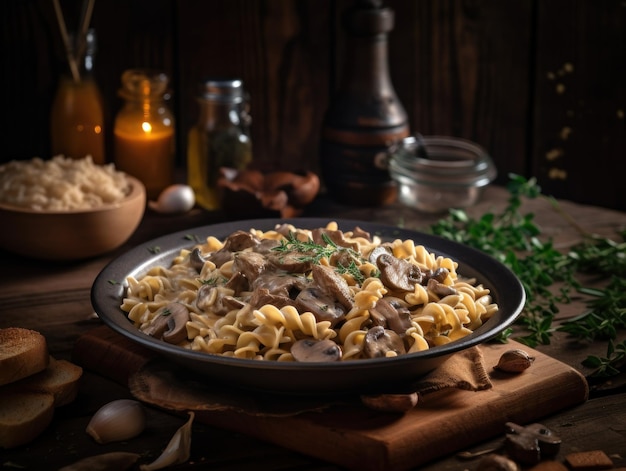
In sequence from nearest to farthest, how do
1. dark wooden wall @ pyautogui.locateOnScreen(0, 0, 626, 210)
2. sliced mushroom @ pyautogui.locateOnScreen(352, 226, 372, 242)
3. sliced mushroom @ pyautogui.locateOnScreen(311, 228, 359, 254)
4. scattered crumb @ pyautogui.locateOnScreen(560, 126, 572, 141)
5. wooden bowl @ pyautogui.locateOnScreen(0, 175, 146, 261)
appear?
sliced mushroom @ pyautogui.locateOnScreen(311, 228, 359, 254) → sliced mushroom @ pyautogui.locateOnScreen(352, 226, 372, 242) → wooden bowl @ pyautogui.locateOnScreen(0, 175, 146, 261) → dark wooden wall @ pyautogui.locateOnScreen(0, 0, 626, 210) → scattered crumb @ pyautogui.locateOnScreen(560, 126, 572, 141)

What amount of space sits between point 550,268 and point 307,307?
1.50 metres

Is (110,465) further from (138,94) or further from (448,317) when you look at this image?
(138,94)

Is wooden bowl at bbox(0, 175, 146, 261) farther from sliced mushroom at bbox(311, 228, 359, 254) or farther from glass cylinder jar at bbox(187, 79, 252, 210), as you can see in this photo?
sliced mushroom at bbox(311, 228, 359, 254)

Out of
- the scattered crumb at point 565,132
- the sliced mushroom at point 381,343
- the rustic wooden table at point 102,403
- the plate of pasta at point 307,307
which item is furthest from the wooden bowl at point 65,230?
the scattered crumb at point 565,132

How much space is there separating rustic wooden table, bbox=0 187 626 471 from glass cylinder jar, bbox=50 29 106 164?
58 cm

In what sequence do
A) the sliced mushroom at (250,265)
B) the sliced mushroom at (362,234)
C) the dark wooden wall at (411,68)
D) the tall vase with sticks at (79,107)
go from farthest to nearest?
1. the dark wooden wall at (411,68)
2. the tall vase with sticks at (79,107)
3. the sliced mushroom at (362,234)
4. the sliced mushroom at (250,265)

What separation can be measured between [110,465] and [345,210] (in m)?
2.41

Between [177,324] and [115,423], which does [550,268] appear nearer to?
[177,324]

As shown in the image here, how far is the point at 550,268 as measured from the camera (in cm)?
374

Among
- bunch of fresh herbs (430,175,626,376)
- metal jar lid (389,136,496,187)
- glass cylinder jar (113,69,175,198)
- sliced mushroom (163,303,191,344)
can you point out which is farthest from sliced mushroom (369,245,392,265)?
glass cylinder jar (113,69,175,198)

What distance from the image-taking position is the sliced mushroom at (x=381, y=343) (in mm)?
2473

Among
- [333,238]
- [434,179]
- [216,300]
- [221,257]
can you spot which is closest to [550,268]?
[434,179]

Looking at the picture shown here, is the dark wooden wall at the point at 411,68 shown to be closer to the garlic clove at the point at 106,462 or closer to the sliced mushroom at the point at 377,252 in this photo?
the sliced mushroom at the point at 377,252

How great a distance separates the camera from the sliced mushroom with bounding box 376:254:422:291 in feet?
9.03
